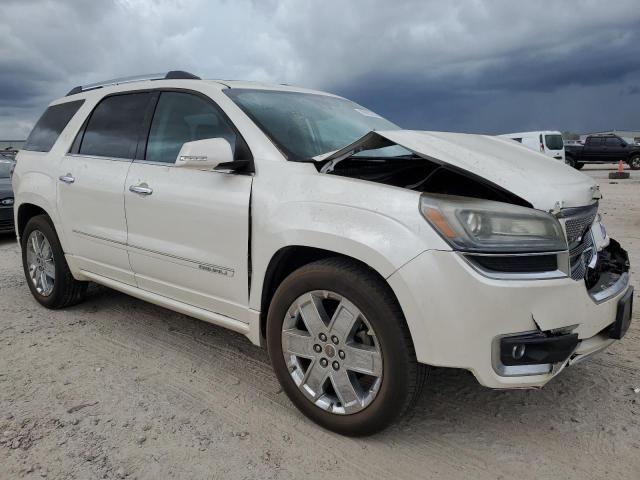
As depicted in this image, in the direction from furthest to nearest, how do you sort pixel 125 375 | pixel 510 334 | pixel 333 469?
pixel 125 375, pixel 333 469, pixel 510 334

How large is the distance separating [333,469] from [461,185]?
146 centimetres

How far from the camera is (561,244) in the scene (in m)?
2.20

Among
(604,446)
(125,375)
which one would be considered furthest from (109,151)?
(604,446)

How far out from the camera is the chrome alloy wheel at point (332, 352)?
2398mm

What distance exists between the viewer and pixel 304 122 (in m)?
3.21

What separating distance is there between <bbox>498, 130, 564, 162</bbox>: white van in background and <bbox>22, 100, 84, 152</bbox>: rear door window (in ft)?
61.2

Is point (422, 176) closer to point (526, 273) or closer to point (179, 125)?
point (526, 273)

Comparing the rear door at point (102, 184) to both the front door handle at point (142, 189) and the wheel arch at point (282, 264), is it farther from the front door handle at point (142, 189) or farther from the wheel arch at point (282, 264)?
the wheel arch at point (282, 264)

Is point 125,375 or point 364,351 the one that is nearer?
point 364,351

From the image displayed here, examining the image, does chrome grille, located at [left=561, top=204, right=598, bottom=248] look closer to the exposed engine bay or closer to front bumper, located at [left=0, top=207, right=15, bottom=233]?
the exposed engine bay

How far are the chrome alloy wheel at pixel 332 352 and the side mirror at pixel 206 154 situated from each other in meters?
0.82

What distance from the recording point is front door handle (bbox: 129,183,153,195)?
3265mm

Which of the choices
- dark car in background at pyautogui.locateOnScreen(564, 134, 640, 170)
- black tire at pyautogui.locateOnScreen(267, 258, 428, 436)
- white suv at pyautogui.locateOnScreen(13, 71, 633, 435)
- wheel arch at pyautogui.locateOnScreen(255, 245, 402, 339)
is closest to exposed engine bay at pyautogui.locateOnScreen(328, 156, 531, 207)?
white suv at pyautogui.locateOnScreen(13, 71, 633, 435)

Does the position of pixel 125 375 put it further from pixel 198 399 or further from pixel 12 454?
pixel 12 454
